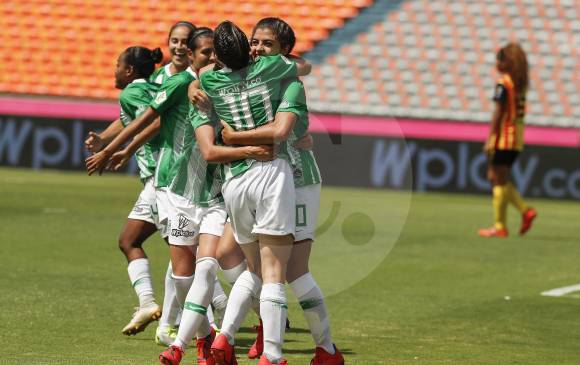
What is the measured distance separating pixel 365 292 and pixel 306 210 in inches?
146

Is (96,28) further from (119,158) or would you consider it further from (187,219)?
(187,219)

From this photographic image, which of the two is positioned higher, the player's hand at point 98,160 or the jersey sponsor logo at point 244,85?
the jersey sponsor logo at point 244,85

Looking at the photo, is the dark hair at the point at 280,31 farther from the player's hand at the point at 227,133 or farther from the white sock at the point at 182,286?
the white sock at the point at 182,286

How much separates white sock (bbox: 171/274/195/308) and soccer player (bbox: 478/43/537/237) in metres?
8.19

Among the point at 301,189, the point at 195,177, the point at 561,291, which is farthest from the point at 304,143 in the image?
the point at 561,291

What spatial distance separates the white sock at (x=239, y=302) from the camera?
5.97 metres

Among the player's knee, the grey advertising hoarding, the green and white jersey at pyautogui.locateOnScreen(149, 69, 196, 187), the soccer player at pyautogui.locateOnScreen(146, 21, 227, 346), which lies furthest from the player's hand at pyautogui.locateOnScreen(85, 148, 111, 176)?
the grey advertising hoarding

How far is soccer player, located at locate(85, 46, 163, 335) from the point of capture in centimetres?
711

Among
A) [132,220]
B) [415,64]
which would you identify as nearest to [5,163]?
[415,64]

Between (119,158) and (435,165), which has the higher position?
(119,158)

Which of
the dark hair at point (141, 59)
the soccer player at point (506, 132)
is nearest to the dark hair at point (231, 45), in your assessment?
the dark hair at point (141, 59)

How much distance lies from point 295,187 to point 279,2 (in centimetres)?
1931

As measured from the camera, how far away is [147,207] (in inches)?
296

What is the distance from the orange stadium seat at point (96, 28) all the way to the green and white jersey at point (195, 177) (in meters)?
17.5
